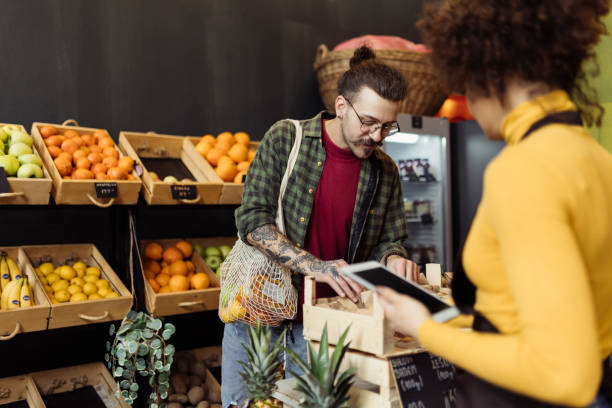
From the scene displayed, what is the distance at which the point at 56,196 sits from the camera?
2.59 m

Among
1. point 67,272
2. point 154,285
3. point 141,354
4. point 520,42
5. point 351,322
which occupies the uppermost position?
point 520,42

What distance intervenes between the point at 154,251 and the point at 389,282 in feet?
7.86

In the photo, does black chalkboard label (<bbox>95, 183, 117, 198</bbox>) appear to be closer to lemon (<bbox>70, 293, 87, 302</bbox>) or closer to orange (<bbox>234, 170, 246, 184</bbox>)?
lemon (<bbox>70, 293, 87, 302</bbox>)

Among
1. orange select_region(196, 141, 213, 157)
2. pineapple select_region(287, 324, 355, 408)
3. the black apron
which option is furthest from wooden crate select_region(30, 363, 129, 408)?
the black apron

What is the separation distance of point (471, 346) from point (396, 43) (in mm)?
3417

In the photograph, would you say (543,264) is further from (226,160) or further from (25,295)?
(226,160)

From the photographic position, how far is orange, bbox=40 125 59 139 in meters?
2.87

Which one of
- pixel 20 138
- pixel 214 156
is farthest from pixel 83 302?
pixel 214 156

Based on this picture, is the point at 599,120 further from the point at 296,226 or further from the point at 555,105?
the point at 296,226

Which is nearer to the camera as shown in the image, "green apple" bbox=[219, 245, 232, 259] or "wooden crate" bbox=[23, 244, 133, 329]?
"wooden crate" bbox=[23, 244, 133, 329]

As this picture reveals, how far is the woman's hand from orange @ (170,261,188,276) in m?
2.26

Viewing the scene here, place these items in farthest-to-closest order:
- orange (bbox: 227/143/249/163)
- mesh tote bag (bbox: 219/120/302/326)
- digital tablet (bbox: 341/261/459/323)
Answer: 1. orange (bbox: 227/143/249/163)
2. mesh tote bag (bbox: 219/120/302/326)
3. digital tablet (bbox: 341/261/459/323)

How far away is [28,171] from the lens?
8.34 feet

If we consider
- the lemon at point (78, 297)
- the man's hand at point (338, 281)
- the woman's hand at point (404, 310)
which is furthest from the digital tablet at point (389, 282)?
the lemon at point (78, 297)
